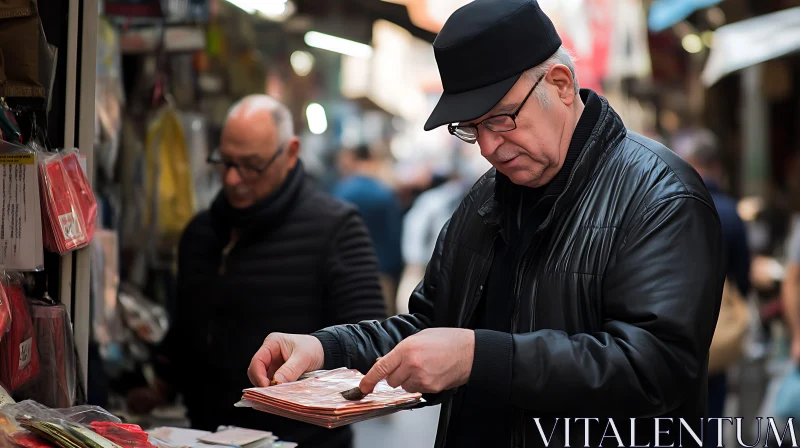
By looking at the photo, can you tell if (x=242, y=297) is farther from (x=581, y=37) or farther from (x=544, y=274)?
(x=581, y=37)

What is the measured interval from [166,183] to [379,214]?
360 centimetres

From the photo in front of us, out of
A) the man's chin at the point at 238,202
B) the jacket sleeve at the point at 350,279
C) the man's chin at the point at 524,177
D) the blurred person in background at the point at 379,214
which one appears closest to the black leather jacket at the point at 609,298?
the man's chin at the point at 524,177

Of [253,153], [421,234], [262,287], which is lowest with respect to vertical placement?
[421,234]

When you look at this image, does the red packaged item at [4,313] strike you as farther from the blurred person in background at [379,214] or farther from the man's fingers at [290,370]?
the blurred person in background at [379,214]

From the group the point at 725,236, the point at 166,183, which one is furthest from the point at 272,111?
the point at 725,236

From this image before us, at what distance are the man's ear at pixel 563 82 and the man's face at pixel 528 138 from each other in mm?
15

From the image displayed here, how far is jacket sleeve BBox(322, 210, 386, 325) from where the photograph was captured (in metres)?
4.00

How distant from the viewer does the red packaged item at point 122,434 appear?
100 inches

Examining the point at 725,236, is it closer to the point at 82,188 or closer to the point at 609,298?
the point at 609,298

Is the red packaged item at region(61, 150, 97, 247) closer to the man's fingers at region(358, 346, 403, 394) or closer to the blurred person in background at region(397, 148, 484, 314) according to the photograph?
the man's fingers at region(358, 346, 403, 394)

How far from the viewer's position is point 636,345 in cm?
223

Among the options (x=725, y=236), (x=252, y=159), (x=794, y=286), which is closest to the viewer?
(x=252, y=159)

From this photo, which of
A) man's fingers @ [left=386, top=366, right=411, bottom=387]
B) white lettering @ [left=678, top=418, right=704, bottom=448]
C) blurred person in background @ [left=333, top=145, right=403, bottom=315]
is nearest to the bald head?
man's fingers @ [left=386, top=366, right=411, bottom=387]

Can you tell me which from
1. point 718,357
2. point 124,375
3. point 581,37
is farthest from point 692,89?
point 124,375
